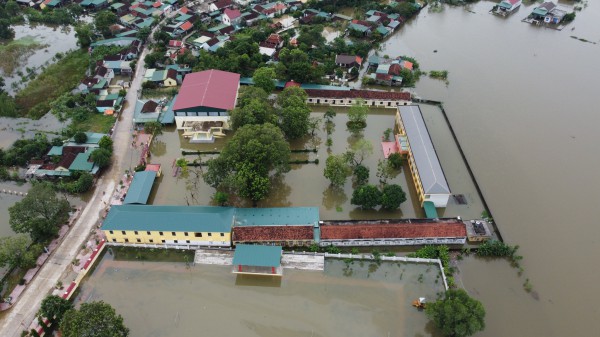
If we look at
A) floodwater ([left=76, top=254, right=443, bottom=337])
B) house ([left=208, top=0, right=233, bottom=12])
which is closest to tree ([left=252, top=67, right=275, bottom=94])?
floodwater ([left=76, top=254, right=443, bottom=337])

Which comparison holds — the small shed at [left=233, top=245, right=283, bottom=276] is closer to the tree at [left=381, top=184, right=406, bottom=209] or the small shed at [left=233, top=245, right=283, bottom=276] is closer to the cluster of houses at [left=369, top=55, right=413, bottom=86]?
the tree at [left=381, top=184, right=406, bottom=209]

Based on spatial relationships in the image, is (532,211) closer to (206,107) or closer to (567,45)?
(206,107)

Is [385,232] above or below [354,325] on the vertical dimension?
above

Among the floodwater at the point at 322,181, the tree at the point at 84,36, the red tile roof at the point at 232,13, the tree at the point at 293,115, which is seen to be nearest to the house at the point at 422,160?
the floodwater at the point at 322,181

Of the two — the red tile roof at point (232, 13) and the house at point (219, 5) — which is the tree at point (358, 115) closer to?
the red tile roof at point (232, 13)

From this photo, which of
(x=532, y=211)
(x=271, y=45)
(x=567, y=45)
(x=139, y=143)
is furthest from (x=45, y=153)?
(x=567, y=45)
